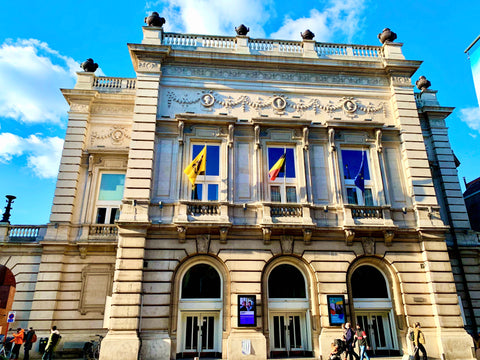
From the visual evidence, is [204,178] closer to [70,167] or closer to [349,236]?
[349,236]

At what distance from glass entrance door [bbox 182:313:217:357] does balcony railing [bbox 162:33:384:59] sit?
1527 cm

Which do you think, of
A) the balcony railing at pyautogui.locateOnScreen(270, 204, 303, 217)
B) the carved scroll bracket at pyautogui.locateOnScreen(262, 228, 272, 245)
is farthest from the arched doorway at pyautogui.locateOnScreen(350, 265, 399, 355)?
the carved scroll bracket at pyautogui.locateOnScreen(262, 228, 272, 245)

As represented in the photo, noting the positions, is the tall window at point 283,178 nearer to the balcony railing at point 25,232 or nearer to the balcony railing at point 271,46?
the balcony railing at point 271,46

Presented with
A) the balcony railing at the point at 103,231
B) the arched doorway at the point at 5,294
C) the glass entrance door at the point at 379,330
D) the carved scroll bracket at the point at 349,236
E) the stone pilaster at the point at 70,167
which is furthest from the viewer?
the arched doorway at the point at 5,294

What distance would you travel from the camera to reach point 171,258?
1645cm

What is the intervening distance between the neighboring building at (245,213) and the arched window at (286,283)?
71 millimetres

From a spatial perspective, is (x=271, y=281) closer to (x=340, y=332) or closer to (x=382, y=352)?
(x=340, y=332)

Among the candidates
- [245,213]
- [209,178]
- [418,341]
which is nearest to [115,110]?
[209,178]

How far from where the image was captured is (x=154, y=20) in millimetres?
20766

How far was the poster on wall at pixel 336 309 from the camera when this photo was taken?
15.9 meters

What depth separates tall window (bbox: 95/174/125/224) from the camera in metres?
20.1

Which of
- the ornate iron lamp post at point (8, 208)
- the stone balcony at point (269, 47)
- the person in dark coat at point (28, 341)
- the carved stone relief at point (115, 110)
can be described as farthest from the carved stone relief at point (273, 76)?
the person in dark coat at point (28, 341)

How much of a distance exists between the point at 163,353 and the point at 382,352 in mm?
10393

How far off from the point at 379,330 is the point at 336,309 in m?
2.91
